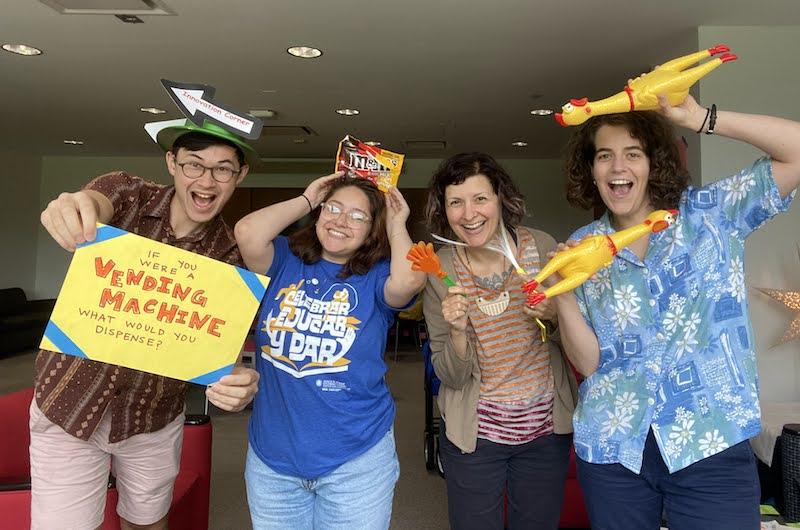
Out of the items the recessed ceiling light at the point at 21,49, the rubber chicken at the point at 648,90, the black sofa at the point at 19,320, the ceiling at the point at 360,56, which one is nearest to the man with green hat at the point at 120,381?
the rubber chicken at the point at 648,90

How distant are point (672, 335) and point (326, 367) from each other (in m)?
0.79

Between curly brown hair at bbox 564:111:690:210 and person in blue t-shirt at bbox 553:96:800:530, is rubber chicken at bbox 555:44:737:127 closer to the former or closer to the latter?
person in blue t-shirt at bbox 553:96:800:530

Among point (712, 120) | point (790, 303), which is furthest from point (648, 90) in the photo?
point (790, 303)

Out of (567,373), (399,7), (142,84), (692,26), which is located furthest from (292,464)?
(142,84)

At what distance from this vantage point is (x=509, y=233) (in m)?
1.48

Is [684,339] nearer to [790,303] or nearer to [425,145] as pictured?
[790,303]

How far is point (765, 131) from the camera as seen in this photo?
3.50ft

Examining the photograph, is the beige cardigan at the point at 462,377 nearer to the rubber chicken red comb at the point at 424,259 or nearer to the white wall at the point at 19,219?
the rubber chicken red comb at the point at 424,259

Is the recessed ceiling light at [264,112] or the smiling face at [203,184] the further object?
the recessed ceiling light at [264,112]

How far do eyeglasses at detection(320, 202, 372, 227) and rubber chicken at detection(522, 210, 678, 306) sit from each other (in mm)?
491

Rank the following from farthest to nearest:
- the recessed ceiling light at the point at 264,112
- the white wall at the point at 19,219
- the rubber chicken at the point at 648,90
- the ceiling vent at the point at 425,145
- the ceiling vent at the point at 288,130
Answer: the white wall at the point at 19,219 < the ceiling vent at the point at 425,145 < the ceiling vent at the point at 288,130 < the recessed ceiling light at the point at 264,112 < the rubber chicken at the point at 648,90

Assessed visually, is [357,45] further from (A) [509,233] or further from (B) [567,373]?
(B) [567,373]

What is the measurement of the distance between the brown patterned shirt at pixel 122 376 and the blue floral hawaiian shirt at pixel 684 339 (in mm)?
992

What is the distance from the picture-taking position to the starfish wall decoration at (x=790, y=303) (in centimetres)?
296
